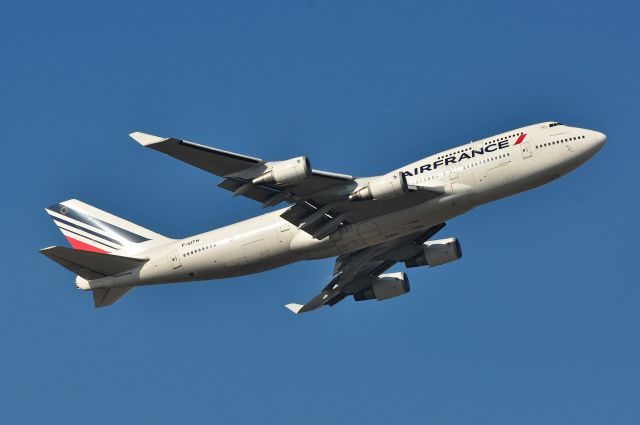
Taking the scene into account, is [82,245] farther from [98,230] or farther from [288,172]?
[288,172]

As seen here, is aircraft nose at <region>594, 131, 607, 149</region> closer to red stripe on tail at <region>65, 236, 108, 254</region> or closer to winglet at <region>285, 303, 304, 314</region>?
winglet at <region>285, 303, 304, 314</region>

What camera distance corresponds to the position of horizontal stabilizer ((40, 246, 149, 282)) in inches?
2138

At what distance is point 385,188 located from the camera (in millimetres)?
49438

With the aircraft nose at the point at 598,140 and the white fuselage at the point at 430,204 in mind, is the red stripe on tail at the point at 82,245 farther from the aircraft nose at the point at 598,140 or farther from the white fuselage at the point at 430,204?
the aircraft nose at the point at 598,140

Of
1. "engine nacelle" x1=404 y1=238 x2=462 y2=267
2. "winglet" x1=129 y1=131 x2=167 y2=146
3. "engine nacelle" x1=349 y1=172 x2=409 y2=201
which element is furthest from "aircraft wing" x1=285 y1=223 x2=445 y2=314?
"winglet" x1=129 y1=131 x2=167 y2=146

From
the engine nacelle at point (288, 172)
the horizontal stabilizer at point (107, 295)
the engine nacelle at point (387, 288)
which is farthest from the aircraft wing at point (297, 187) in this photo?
the horizontal stabilizer at point (107, 295)

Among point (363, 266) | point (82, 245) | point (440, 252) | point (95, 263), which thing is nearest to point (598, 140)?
point (440, 252)

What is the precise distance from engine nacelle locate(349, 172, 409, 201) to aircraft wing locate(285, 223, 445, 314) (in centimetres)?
923

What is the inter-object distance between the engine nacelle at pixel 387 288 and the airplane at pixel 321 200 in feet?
28.5

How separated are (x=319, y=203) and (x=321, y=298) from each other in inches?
422

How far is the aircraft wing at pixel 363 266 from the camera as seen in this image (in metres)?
59.2

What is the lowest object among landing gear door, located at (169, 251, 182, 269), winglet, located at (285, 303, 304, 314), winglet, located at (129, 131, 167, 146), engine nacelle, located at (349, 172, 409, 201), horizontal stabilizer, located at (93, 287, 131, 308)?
winglet, located at (285, 303, 304, 314)

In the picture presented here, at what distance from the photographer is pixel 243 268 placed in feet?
177

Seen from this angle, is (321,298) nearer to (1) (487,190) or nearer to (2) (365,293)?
(2) (365,293)
